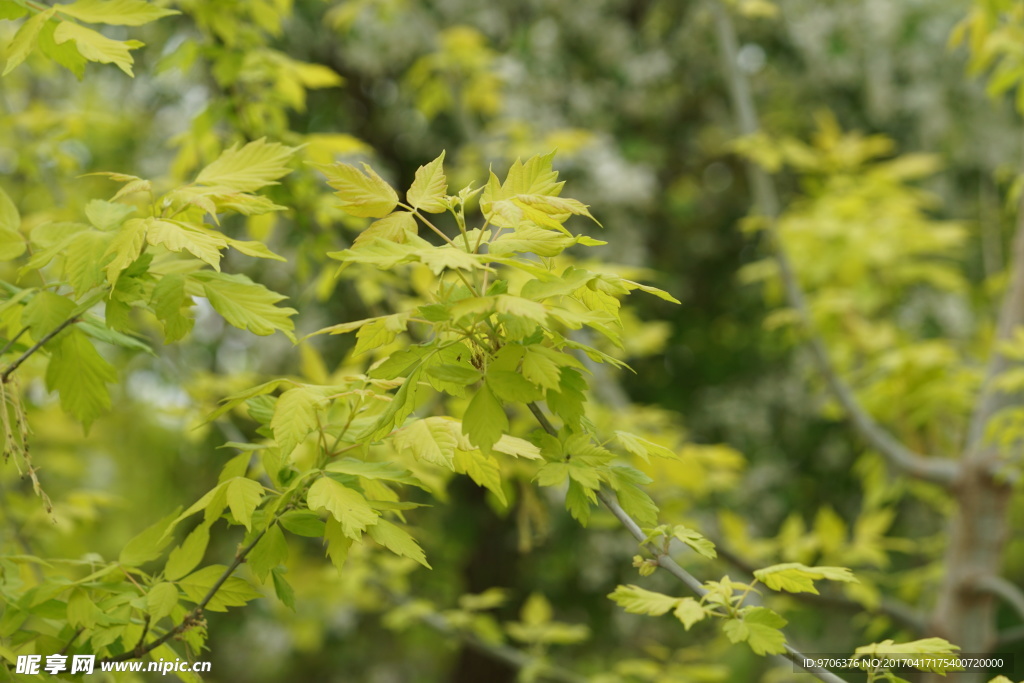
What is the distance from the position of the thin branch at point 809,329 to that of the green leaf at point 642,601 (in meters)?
2.22

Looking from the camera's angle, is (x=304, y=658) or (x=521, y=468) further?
(x=304, y=658)

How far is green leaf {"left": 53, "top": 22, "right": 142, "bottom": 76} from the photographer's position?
4.06ft

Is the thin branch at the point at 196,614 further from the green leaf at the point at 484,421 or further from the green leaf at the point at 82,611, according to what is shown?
the green leaf at the point at 484,421

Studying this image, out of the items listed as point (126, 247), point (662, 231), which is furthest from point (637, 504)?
point (662, 231)

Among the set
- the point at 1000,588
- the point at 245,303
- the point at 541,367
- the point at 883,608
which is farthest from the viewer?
the point at 883,608

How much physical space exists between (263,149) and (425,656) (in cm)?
814

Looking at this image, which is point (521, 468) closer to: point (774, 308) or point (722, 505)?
point (722, 505)

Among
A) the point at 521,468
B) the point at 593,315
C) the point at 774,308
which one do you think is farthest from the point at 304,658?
the point at 593,315

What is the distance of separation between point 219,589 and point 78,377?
15.2 inches

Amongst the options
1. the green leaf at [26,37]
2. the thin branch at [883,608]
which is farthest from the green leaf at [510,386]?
the thin branch at [883,608]

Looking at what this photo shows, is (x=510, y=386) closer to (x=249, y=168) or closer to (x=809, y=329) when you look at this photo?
(x=249, y=168)

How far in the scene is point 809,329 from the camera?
3211mm

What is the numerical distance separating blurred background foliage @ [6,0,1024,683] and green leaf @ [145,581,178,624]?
2.13 m

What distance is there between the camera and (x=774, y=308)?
527cm
